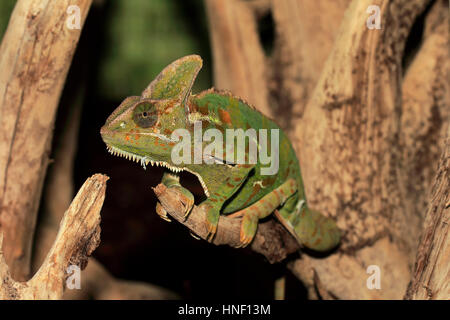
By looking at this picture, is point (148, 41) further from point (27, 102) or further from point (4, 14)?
point (27, 102)

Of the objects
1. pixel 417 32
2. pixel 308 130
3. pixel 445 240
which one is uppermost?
pixel 417 32

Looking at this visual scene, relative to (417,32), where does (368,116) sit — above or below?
below

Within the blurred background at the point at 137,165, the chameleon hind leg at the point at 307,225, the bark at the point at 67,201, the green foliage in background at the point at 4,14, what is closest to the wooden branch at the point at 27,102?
the green foliage in background at the point at 4,14

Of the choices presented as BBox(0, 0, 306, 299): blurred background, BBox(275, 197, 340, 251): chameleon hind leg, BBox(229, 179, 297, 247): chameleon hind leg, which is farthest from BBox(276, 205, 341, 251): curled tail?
BBox(0, 0, 306, 299): blurred background

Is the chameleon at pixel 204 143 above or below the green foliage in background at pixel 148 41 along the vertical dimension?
below

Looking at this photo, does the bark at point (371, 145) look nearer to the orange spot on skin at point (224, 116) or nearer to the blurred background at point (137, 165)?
the orange spot on skin at point (224, 116)

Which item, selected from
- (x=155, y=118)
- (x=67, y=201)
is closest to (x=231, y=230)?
(x=155, y=118)
